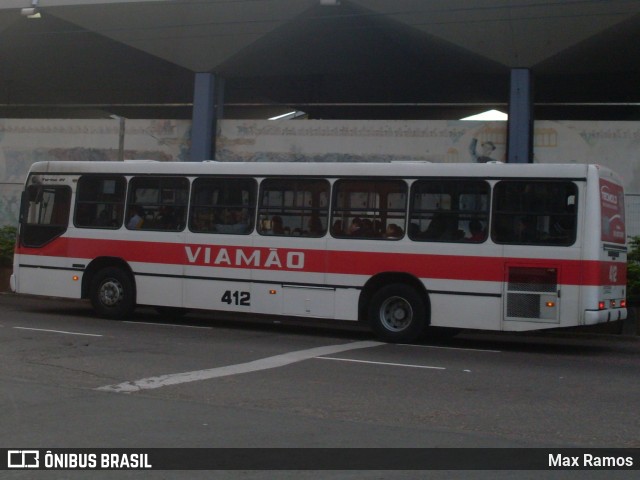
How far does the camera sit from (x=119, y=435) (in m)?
7.55

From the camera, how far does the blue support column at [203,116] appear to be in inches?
987

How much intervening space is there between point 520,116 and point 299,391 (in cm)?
1389

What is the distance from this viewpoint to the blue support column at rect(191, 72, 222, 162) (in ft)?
82.3

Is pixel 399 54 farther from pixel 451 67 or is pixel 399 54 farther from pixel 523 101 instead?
pixel 523 101

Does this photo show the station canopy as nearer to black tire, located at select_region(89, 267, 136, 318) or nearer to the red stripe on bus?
the red stripe on bus

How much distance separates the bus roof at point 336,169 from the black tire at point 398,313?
71.2 inches

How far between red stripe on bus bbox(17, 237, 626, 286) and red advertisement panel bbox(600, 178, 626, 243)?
1.47 feet

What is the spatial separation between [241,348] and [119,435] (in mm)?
6026

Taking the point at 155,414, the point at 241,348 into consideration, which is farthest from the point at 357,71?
the point at 155,414

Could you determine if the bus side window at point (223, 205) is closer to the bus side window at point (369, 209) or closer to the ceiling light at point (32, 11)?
the bus side window at point (369, 209)

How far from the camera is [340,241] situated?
15.2 metres

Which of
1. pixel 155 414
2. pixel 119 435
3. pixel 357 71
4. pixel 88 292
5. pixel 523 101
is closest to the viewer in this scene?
pixel 119 435

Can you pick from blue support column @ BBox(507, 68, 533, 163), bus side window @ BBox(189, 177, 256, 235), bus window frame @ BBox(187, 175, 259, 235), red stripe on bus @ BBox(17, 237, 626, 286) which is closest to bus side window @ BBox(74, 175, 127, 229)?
red stripe on bus @ BBox(17, 237, 626, 286)

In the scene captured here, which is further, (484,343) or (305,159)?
(305,159)
